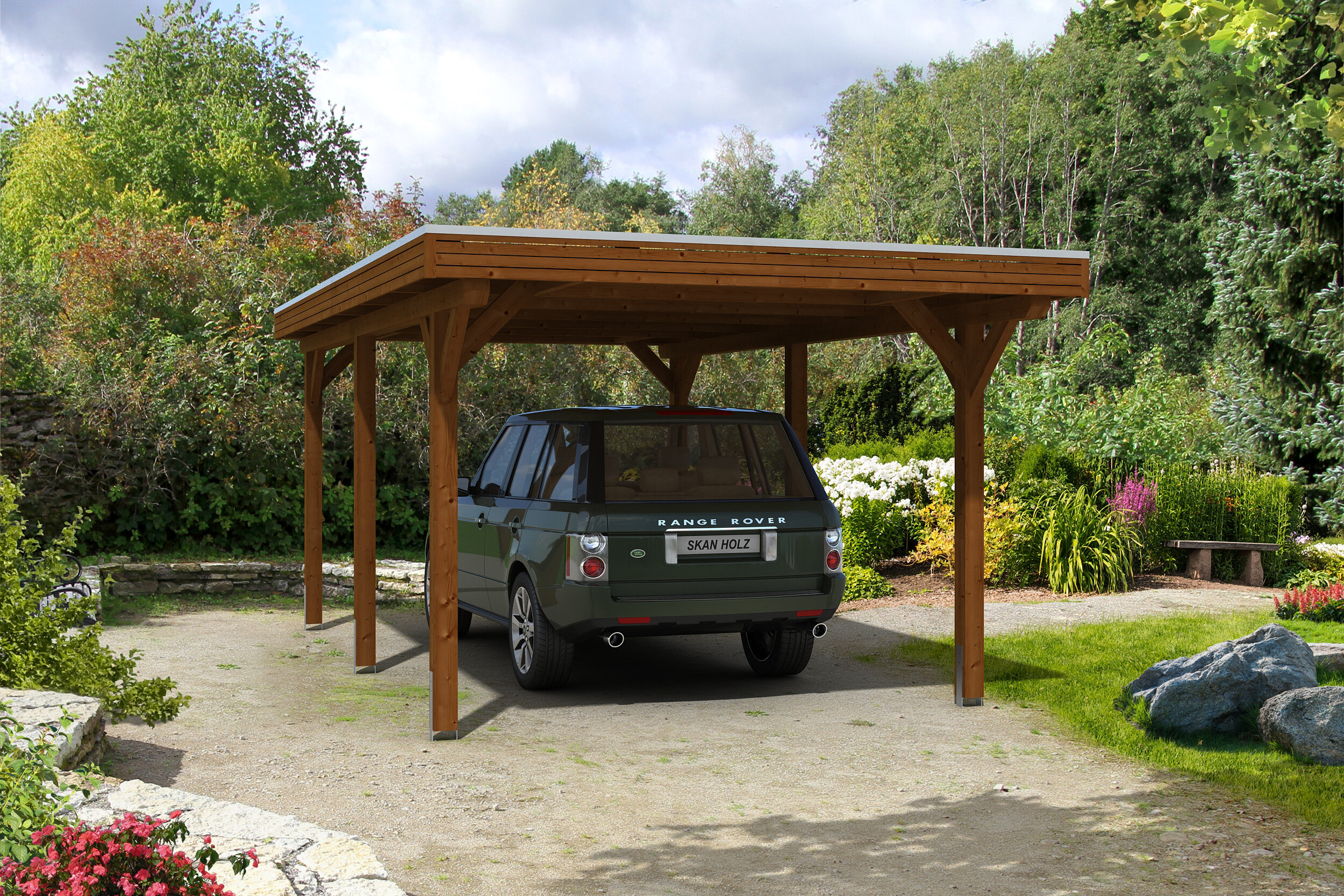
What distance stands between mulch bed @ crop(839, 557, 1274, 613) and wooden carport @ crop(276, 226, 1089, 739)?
362 cm

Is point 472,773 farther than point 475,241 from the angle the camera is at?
No

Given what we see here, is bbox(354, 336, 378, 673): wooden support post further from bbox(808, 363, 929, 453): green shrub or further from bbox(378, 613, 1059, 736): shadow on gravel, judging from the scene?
bbox(808, 363, 929, 453): green shrub

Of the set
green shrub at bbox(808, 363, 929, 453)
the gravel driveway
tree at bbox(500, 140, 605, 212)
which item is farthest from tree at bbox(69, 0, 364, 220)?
the gravel driveway

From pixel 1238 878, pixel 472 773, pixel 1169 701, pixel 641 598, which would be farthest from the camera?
pixel 641 598

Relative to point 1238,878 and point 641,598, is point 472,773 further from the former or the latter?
point 1238,878

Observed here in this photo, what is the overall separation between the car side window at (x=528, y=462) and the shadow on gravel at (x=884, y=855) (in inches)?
135

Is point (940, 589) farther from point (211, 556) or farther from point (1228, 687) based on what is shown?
point (211, 556)

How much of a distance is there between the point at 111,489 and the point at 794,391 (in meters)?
8.25

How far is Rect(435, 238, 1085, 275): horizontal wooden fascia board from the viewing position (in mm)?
6199

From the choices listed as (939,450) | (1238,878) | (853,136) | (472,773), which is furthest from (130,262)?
(853,136)

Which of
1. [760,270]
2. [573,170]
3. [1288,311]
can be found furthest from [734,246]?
[573,170]

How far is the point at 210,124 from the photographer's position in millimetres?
35531

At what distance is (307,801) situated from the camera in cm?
522

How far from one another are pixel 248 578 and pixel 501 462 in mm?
5679
